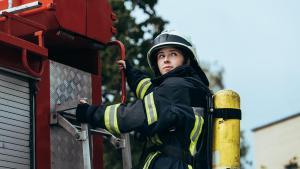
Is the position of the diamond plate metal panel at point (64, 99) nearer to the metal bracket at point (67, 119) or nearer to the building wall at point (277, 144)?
the metal bracket at point (67, 119)

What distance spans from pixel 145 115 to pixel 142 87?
22.3 inches

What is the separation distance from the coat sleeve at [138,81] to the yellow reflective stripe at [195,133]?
518 millimetres

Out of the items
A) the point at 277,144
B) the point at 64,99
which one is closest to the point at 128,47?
the point at 64,99

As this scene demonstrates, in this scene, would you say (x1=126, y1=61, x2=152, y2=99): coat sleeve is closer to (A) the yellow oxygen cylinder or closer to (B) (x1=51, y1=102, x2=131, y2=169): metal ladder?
(B) (x1=51, y1=102, x2=131, y2=169): metal ladder

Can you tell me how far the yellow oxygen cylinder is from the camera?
5459 mm

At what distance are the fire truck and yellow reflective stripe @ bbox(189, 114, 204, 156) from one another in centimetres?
11

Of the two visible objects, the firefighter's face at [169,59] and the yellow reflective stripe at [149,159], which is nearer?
the yellow reflective stripe at [149,159]

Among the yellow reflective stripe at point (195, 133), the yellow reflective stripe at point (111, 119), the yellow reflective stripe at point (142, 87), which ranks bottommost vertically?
the yellow reflective stripe at point (195, 133)

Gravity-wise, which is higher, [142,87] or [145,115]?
[142,87]

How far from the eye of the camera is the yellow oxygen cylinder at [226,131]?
546 centimetres

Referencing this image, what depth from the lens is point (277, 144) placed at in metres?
32.3

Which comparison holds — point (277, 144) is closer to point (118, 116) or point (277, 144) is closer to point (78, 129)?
point (78, 129)

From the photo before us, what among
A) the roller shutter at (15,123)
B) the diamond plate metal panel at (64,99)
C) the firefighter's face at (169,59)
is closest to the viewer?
the roller shutter at (15,123)

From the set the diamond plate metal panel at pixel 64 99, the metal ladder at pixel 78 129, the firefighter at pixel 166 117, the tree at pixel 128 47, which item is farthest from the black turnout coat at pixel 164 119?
the tree at pixel 128 47
